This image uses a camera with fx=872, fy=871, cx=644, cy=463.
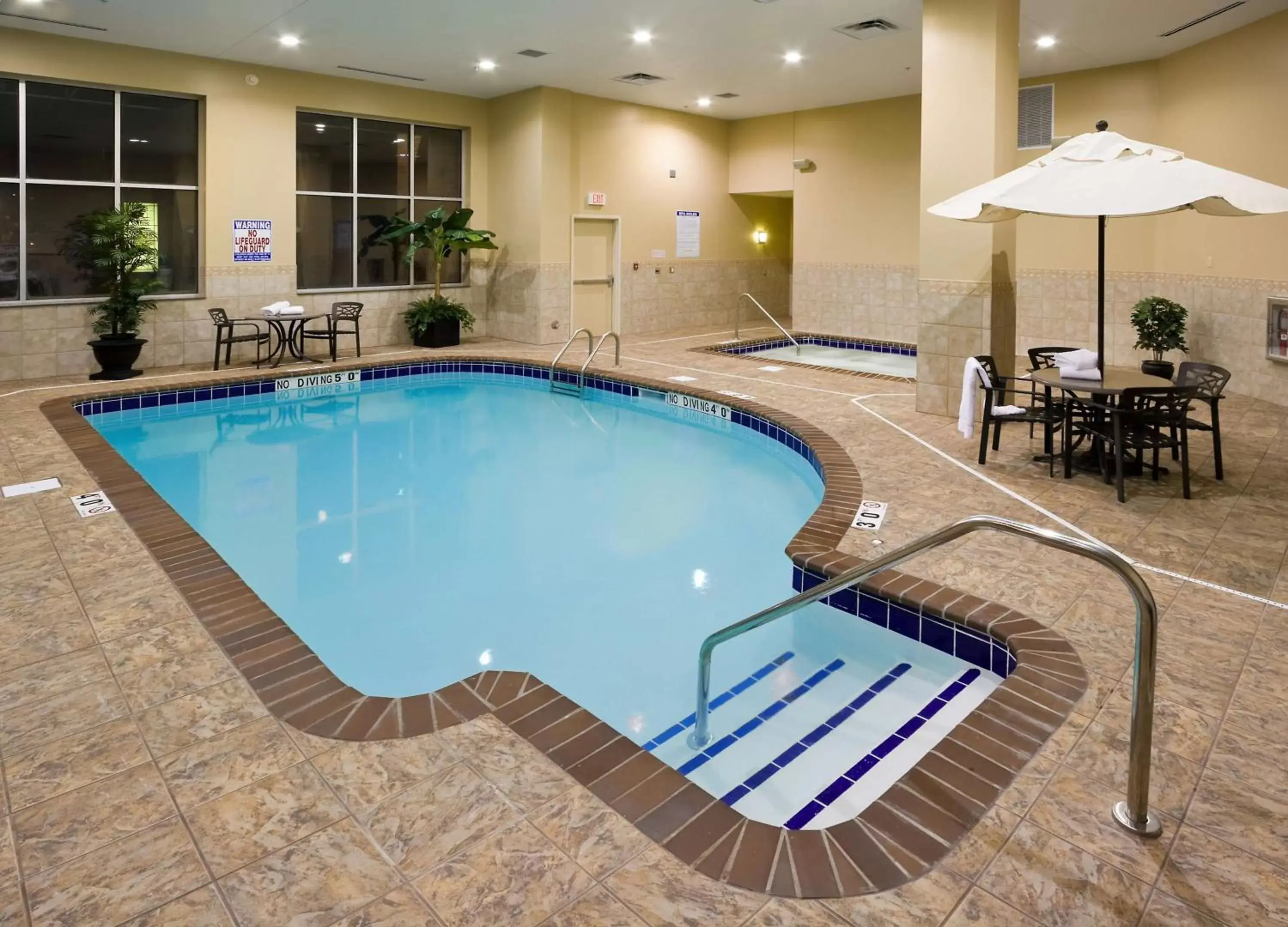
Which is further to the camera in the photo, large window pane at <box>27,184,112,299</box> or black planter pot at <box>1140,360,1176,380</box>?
large window pane at <box>27,184,112,299</box>

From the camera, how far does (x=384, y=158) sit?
11.0 metres

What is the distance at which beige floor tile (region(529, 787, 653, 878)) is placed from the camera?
6.38 feet

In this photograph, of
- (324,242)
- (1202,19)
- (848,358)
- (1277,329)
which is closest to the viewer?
(1277,329)

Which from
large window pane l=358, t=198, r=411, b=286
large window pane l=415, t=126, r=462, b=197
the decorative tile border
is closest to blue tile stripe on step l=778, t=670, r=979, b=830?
the decorative tile border

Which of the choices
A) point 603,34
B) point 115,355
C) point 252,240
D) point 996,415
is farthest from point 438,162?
point 996,415

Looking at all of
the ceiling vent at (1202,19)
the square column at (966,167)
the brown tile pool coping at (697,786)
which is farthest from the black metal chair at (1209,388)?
the ceiling vent at (1202,19)

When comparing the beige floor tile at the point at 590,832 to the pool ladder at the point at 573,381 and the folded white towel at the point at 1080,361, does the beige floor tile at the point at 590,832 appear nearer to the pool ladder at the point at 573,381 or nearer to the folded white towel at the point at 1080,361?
the folded white towel at the point at 1080,361

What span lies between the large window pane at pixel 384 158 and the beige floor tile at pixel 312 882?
10.1m

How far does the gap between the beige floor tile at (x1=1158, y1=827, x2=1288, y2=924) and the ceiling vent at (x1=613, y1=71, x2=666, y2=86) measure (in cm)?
969

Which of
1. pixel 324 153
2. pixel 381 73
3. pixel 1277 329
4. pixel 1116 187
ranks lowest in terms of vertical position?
pixel 1277 329

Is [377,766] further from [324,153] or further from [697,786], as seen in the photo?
[324,153]

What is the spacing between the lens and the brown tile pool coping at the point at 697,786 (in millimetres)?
1958

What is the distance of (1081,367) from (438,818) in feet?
14.5

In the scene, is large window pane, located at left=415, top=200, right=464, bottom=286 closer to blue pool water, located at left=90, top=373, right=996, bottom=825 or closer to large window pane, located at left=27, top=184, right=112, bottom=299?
large window pane, located at left=27, top=184, right=112, bottom=299
